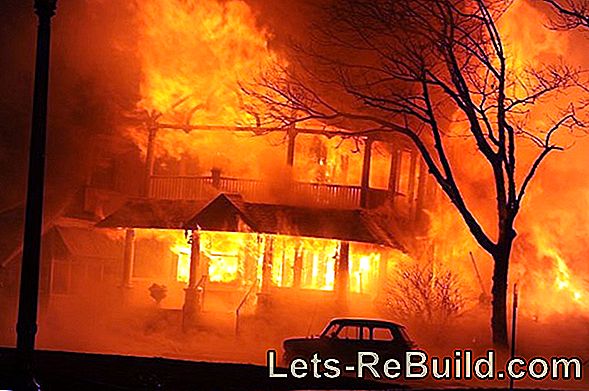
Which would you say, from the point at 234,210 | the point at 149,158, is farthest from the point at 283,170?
the point at 149,158

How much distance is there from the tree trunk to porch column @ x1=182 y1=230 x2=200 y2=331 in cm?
931

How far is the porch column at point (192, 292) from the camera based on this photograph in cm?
2739

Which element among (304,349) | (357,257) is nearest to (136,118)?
(357,257)

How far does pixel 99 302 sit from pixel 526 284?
1341 cm

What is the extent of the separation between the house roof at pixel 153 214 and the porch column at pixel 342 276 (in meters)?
4.71

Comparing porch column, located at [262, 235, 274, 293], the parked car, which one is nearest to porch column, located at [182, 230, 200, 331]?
porch column, located at [262, 235, 274, 293]

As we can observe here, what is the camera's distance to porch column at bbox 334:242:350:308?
94.4 feet

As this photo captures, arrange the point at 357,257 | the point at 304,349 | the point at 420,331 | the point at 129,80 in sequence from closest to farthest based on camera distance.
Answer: the point at 304,349 → the point at 420,331 → the point at 357,257 → the point at 129,80

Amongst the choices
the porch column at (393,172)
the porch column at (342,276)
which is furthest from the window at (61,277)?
the porch column at (393,172)

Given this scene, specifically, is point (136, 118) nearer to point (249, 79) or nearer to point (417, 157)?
point (249, 79)

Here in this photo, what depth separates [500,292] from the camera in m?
21.2

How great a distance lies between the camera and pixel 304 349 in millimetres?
20281

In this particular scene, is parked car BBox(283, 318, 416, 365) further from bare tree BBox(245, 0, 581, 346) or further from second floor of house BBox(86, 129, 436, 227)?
second floor of house BBox(86, 129, 436, 227)

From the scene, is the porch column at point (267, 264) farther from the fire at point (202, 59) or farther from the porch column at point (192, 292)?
the fire at point (202, 59)
